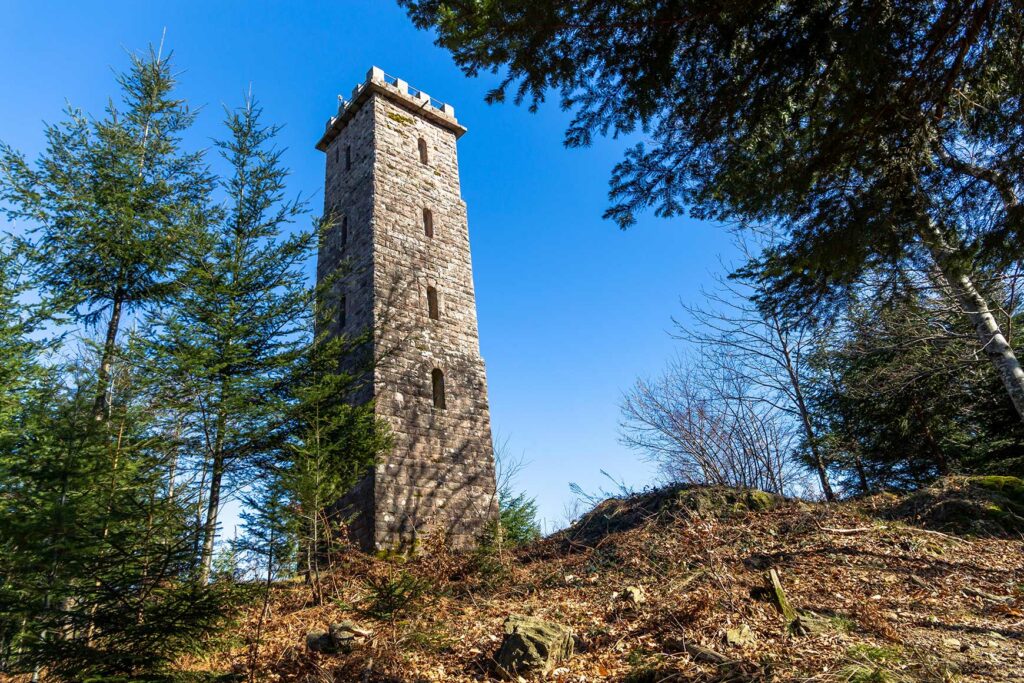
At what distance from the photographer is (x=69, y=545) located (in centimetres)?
454

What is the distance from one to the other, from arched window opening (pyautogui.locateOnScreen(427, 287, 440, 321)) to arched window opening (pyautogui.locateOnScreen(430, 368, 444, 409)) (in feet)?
4.79

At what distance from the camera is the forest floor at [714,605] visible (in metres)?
4.25

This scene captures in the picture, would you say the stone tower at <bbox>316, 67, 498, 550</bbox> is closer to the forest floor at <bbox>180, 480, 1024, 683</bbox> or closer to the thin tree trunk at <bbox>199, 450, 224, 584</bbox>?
the forest floor at <bbox>180, 480, 1024, 683</bbox>

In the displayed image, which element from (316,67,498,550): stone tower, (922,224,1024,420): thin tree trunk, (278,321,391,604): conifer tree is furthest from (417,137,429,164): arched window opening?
(922,224,1024,420): thin tree trunk

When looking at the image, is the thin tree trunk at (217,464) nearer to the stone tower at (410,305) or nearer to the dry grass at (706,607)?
the dry grass at (706,607)

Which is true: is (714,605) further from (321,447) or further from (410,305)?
(410,305)

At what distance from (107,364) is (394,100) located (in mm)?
11331

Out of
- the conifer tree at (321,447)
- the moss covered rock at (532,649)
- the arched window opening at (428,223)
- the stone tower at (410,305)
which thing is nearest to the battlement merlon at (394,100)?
the stone tower at (410,305)

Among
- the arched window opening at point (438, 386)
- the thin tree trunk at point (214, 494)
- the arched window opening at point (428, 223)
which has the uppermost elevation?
the arched window opening at point (428, 223)

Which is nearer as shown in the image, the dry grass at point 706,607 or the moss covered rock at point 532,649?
the dry grass at point 706,607

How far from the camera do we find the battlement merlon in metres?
15.4

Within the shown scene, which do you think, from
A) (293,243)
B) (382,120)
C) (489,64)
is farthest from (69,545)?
(382,120)

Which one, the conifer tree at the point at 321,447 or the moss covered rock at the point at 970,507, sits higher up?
the conifer tree at the point at 321,447

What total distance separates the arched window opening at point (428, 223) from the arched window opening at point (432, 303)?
1.75 m
